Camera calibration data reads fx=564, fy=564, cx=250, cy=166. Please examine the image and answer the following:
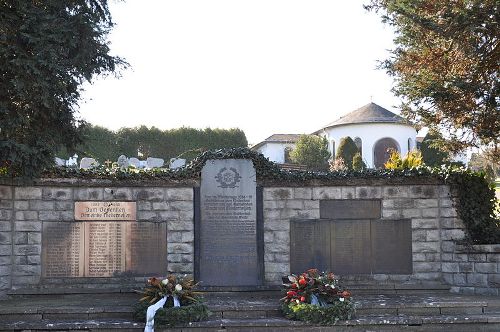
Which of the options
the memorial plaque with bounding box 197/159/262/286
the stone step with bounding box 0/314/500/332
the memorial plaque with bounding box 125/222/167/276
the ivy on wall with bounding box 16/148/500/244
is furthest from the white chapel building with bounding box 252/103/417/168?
the stone step with bounding box 0/314/500/332

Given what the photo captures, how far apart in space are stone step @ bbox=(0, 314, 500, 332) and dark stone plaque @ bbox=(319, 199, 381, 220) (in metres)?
2.47

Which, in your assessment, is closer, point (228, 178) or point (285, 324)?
point (285, 324)

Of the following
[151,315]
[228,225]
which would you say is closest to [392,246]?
[228,225]

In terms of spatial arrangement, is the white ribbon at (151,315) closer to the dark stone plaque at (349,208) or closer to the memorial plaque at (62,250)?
the memorial plaque at (62,250)

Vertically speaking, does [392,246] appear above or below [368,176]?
below

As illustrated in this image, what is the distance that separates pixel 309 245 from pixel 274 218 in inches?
32.6

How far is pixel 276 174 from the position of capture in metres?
10.6

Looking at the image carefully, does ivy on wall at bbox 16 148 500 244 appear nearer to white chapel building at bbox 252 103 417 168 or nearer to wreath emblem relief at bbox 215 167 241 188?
wreath emblem relief at bbox 215 167 241 188

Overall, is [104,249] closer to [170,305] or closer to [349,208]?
[170,305]

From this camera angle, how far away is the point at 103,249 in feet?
34.3

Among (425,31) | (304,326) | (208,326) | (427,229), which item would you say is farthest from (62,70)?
(427,229)

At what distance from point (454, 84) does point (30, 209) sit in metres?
7.92

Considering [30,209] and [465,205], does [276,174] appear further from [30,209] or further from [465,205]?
[30,209]

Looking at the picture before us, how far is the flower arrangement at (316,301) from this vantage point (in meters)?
8.26
